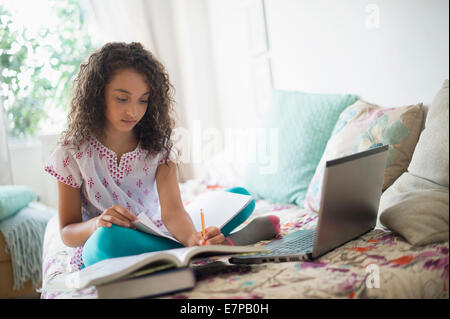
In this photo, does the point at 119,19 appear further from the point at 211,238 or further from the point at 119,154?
the point at 211,238

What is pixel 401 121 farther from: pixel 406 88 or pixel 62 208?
pixel 62 208

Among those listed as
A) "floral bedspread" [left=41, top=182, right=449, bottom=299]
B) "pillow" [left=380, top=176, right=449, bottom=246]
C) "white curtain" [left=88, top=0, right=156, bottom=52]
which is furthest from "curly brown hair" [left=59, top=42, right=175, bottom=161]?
"white curtain" [left=88, top=0, right=156, bottom=52]

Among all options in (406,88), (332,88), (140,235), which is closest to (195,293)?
(140,235)

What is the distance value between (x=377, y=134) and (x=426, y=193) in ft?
1.23

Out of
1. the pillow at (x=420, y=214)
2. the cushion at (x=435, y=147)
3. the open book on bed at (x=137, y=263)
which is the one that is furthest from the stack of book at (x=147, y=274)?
the cushion at (x=435, y=147)

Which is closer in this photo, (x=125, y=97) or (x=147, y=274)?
(x=147, y=274)

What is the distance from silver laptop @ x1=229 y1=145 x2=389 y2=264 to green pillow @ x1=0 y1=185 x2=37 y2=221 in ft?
4.19

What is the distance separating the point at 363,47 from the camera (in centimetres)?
158

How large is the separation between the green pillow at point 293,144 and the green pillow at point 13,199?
106 cm

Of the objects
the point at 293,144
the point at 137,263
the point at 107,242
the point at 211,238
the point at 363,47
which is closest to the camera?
the point at 137,263

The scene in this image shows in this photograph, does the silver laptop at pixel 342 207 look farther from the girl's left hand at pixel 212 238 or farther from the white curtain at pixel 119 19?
the white curtain at pixel 119 19

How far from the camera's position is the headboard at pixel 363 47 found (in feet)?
4.29

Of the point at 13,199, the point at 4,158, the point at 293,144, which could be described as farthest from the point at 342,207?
the point at 4,158

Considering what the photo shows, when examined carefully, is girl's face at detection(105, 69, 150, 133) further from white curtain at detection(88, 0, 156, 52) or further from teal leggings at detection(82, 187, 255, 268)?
white curtain at detection(88, 0, 156, 52)
